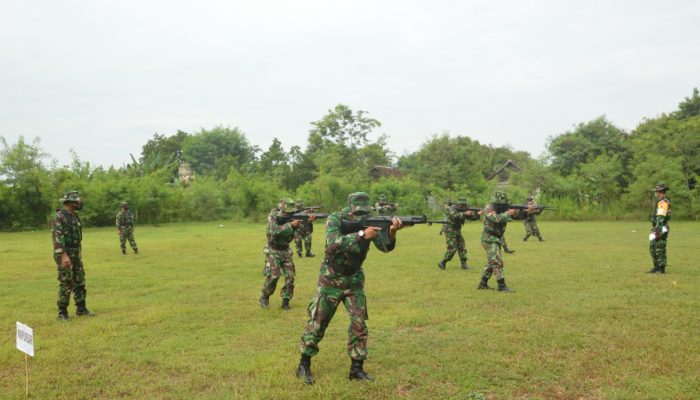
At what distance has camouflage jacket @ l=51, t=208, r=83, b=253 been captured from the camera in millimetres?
8766

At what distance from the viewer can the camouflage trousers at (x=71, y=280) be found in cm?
883

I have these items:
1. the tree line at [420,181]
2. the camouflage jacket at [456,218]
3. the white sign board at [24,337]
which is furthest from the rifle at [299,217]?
the tree line at [420,181]

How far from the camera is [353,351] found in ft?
19.0

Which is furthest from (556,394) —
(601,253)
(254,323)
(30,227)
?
(30,227)

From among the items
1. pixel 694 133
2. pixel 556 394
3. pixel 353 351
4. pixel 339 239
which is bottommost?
pixel 556 394

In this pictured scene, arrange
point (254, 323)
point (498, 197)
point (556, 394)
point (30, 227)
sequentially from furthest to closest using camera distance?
point (30, 227), point (498, 197), point (254, 323), point (556, 394)

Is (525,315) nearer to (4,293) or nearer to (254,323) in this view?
(254,323)

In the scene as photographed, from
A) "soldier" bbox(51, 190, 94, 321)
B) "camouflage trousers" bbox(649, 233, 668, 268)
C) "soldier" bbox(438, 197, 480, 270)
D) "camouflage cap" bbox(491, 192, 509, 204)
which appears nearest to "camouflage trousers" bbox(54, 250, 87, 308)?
"soldier" bbox(51, 190, 94, 321)

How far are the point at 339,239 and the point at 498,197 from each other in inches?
263

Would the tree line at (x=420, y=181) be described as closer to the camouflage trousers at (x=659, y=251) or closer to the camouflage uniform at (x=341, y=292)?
the camouflage trousers at (x=659, y=251)

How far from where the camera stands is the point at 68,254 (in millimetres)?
9008

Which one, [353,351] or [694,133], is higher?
[694,133]

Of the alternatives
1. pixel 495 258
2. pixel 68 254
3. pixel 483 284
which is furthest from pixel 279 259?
pixel 483 284

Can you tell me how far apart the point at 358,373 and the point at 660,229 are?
1026 centimetres
